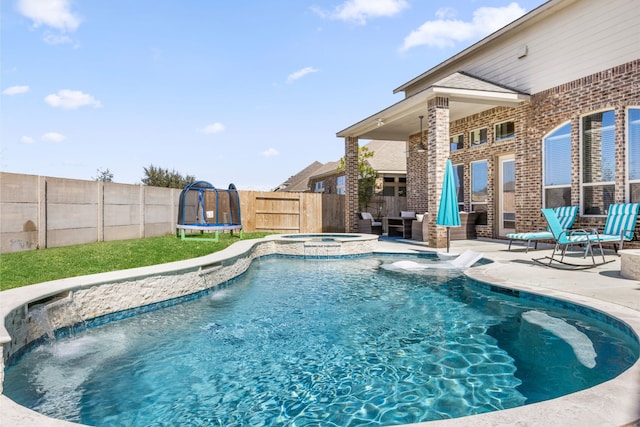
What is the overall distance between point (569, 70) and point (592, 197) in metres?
3.35

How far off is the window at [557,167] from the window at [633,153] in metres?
1.55

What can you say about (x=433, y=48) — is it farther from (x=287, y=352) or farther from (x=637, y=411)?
(x=637, y=411)

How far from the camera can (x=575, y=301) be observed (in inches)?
196

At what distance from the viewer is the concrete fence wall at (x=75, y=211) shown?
26.7 feet

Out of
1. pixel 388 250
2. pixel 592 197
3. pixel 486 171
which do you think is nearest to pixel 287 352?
pixel 388 250

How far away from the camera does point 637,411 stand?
214cm

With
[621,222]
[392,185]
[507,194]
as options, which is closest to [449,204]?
[621,222]

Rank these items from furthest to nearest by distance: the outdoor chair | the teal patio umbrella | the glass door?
the outdoor chair, the glass door, the teal patio umbrella

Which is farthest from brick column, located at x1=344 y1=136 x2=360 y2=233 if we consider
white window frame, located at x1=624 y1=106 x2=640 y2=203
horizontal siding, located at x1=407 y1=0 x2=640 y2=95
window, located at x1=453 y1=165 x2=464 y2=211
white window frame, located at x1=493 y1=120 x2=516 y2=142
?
Answer: white window frame, located at x1=624 y1=106 x2=640 y2=203

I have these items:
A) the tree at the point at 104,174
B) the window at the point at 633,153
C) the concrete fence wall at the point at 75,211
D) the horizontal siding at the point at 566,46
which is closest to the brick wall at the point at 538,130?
the window at the point at 633,153

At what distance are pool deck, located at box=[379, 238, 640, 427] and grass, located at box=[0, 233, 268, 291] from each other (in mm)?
5525

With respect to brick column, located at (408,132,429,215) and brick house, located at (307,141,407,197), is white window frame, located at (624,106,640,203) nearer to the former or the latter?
brick column, located at (408,132,429,215)

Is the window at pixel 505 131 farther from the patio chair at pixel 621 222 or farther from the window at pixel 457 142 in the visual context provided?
the patio chair at pixel 621 222

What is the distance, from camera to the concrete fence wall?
815 centimetres
